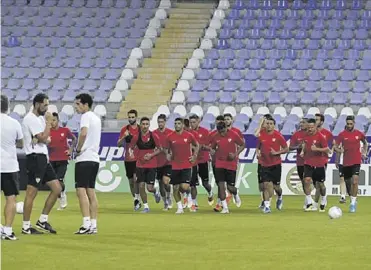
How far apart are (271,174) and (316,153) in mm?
1313

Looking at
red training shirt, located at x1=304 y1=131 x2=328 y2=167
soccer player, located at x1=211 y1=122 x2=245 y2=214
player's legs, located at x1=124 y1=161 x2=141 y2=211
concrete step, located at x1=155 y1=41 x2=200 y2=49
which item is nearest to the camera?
soccer player, located at x1=211 y1=122 x2=245 y2=214

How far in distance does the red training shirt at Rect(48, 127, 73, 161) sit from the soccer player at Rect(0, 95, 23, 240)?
9.53m

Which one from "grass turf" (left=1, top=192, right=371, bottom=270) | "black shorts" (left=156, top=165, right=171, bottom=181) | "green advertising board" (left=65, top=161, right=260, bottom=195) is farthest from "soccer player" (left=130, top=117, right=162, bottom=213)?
"green advertising board" (left=65, top=161, right=260, bottom=195)

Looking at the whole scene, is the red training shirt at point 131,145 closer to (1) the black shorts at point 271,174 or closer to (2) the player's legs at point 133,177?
(2) the player's legs at point 133,177

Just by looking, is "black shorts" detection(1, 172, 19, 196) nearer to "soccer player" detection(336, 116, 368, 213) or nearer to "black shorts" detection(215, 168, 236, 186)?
"black shorts" detection(215, 168, 236, 186)

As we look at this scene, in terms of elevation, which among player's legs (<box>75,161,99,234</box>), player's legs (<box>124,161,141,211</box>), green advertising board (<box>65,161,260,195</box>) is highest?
player's legs (<box>75,161,99,234</box>)

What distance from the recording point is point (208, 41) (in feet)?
140

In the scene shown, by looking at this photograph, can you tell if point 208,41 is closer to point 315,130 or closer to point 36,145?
point 315,130

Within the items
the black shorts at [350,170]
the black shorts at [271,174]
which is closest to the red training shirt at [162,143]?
the black shorts at [271,174]

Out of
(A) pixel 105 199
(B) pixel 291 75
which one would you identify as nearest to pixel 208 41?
(B) pixel 291 75

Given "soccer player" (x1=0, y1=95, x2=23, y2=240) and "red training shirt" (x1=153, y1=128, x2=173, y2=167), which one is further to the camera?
"red training shirt" (x1=153, y1=128, x2=173, y2=167)

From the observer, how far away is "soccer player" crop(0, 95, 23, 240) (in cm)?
1700

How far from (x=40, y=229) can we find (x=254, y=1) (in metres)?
26.4

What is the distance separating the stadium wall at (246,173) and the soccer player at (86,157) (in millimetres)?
16354
